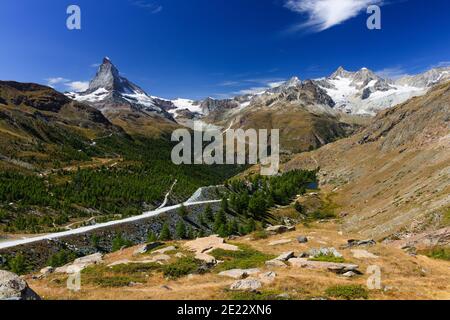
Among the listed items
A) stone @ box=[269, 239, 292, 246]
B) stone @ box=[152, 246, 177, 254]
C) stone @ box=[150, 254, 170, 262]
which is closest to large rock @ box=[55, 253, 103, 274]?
stone @ box=[152, 246, 177, 254]

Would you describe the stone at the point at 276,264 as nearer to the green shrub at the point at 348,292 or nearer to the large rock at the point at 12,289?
the green shrub at the point at 348,292

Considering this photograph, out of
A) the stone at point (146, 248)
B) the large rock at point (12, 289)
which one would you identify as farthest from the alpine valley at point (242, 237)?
the large rock at point (12, 289)

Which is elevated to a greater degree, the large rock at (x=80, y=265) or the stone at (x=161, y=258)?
the stone at (x=161, y=258)

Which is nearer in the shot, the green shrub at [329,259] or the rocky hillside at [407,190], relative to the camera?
the green shrub at [329,259]

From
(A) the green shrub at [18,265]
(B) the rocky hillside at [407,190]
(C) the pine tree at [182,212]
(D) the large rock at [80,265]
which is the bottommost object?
(A) the green shrub at [18,265]

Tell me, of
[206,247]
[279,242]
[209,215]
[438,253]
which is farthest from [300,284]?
[209,215]
